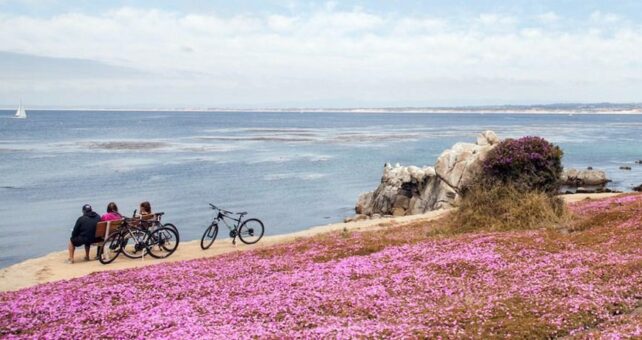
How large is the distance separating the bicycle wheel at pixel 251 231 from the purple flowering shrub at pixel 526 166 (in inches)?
368

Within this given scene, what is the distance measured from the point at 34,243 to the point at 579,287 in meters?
28.3

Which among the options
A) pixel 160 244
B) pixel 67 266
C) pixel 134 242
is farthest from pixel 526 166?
pixel 67 266

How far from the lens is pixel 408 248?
15961 millimetres

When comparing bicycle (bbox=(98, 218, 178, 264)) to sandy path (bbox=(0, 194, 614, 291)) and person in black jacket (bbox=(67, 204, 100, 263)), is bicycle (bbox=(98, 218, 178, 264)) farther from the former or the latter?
person in black jacket (bbox=(67, 204, 100, 263))

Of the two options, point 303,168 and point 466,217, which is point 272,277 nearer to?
point 466,217

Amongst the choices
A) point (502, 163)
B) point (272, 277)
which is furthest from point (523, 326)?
point (502, 163)

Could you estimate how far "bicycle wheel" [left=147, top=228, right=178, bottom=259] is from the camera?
68.7 feet

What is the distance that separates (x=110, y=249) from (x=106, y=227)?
1.17m

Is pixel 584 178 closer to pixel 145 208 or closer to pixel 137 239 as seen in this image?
pixel 145 208

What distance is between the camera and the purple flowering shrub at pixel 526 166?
21.1 metres

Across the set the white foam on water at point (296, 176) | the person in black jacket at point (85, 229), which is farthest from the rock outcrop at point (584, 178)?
the person in black jacket at point (85, 229)

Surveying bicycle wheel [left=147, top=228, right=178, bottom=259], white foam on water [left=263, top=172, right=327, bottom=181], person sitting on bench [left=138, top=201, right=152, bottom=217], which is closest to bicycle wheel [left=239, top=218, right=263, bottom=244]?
bicycle wheel [left=147, top=228, right=178, bottom=259]

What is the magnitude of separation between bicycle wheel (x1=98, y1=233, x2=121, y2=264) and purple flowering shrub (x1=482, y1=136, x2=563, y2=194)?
44.0ft

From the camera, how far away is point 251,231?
2402 centimetres
